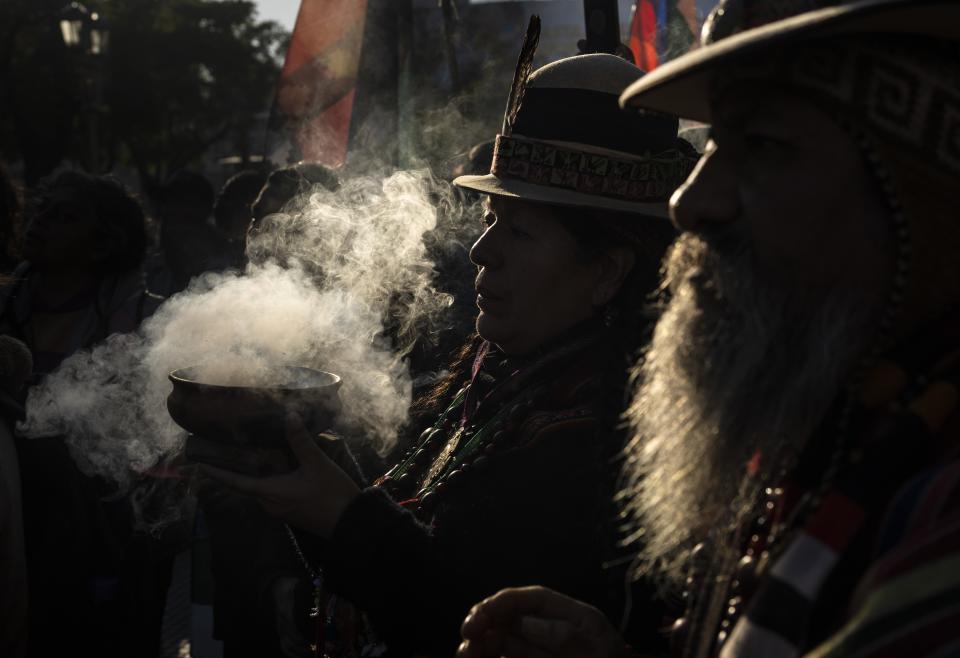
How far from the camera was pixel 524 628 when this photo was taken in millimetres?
1912

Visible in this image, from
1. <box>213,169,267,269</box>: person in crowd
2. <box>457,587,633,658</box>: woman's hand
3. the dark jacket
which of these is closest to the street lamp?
<box>213,169,267,269</box>: person in crowd

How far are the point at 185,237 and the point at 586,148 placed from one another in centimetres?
572

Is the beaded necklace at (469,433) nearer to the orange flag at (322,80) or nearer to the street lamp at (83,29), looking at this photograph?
the orange flag at (322,80)

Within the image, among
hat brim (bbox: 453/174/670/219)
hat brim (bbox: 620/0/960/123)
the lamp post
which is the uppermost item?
hat brim (bbox: 620/0/960/123)

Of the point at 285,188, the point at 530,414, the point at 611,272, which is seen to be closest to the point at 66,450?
the point at 285,188

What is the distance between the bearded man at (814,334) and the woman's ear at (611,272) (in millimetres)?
901

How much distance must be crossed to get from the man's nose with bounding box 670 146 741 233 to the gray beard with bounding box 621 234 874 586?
4 centimetres

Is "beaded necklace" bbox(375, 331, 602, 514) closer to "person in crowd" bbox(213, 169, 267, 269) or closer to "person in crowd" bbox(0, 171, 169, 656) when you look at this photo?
"person in crowd" bbox(0, 171, 169, 656)

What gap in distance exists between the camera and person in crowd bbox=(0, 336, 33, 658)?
11.1ft

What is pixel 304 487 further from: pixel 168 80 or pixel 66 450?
pixel 168 80

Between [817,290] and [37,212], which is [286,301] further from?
[37,212]

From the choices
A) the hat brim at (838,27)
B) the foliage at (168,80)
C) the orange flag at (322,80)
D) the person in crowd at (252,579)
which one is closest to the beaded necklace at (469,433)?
the person in crowd at (252,579)

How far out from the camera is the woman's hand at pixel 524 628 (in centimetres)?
193

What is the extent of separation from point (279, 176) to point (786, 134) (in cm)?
441
